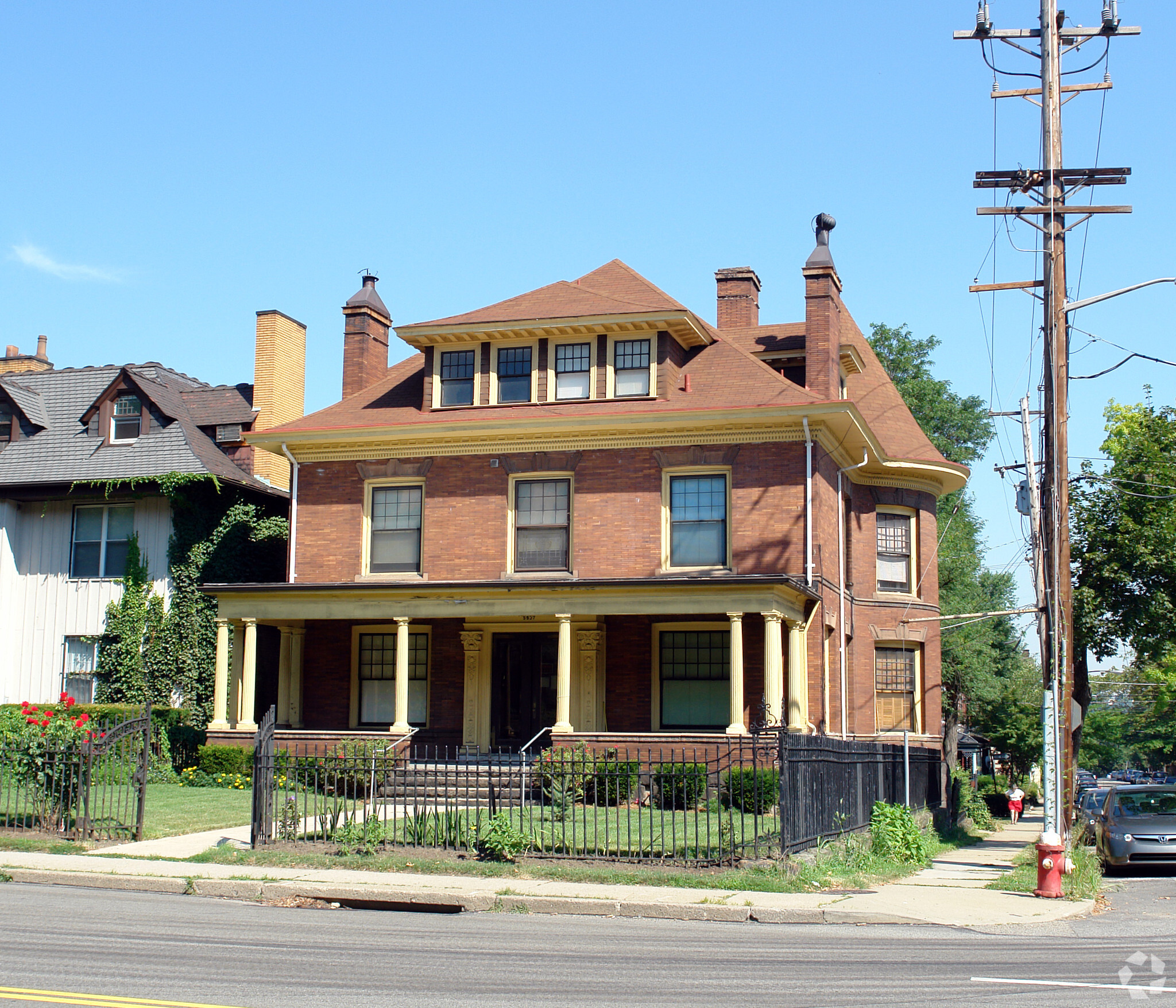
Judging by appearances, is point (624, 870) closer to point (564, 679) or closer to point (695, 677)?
point (564, 679)

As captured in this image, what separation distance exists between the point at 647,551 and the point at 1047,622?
8.42 meters

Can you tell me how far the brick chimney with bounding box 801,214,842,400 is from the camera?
88.4ft

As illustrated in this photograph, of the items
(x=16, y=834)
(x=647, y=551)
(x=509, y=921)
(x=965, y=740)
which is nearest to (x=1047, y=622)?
(x=647, y=551)

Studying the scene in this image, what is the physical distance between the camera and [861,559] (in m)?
29.1

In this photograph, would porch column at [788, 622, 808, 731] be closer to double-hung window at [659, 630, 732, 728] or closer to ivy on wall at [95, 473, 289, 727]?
double-hung window at [659, 630, 732, 728]

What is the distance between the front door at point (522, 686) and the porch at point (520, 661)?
3cm

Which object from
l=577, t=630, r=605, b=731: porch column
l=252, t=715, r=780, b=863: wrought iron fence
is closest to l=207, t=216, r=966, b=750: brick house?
l=577, t=630, r=605, b=731: porch column

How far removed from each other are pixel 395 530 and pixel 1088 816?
14718mm

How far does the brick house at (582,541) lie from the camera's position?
24.7m

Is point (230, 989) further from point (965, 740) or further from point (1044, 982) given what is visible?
point (965, 740)

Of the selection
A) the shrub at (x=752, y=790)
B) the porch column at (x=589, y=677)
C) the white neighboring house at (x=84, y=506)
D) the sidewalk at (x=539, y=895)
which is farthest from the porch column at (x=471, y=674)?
the sidewalk at (x=539, y=895)

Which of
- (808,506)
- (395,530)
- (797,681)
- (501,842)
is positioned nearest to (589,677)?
(797,681)

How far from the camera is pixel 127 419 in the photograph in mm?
30781

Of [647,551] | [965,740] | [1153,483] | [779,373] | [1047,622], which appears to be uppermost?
[779,373]
